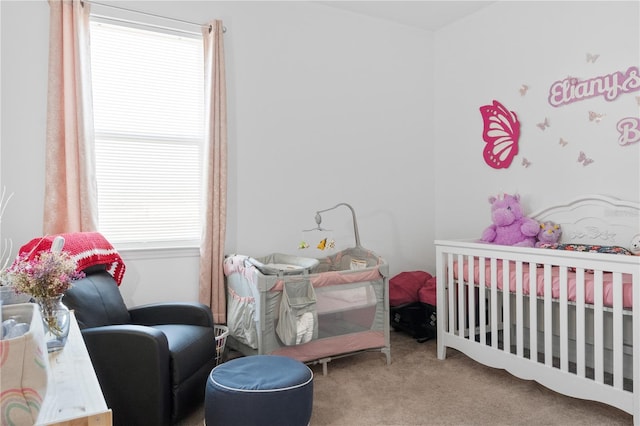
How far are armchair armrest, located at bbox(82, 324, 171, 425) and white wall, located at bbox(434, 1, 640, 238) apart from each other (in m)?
2.55

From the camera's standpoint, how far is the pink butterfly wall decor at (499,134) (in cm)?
320

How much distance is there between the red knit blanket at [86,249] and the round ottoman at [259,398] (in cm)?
88

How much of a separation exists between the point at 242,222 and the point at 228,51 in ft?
3.77

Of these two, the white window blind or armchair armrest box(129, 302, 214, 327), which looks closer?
armchair armrest box(129, 302, 214, 327)

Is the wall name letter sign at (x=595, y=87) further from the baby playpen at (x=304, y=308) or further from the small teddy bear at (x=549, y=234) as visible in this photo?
the baby playpen at (x=304, y=308)

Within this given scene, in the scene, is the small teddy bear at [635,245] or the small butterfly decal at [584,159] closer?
the small teddy bear at [635,245]

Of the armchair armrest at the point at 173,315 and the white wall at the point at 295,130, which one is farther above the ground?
the white wall at the point at 295,130

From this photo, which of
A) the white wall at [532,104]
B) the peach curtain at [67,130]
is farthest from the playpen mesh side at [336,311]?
the white wall at [532,104]

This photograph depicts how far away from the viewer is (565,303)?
2.19m

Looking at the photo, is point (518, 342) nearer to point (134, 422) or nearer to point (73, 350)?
point (134, 422)

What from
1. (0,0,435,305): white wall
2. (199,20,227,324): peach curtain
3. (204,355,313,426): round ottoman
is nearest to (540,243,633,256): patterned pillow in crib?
(0,0,435,305): white wall

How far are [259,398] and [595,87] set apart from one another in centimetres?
258

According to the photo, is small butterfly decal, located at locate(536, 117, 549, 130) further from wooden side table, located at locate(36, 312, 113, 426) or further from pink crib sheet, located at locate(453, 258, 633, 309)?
wooden side table, located at locate(36, 312, 113, 426)

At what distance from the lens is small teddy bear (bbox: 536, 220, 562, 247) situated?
2852mm
